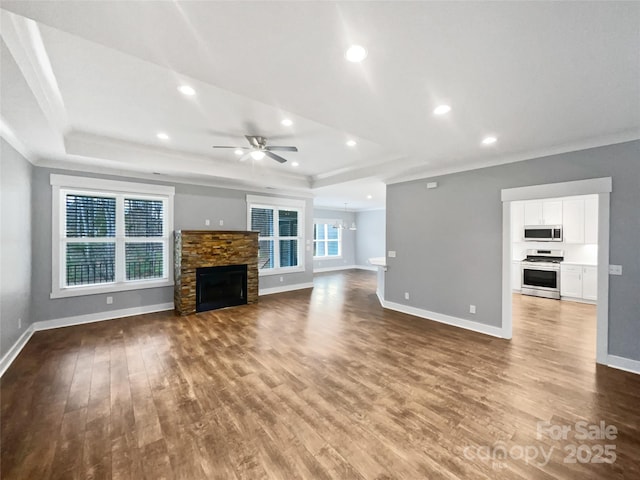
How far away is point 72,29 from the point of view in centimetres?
156

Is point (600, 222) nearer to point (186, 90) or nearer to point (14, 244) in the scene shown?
point (186, 90)

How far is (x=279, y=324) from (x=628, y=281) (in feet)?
15.0

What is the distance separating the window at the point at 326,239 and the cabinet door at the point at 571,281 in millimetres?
7491

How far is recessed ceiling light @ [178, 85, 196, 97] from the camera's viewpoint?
2588 millimetres

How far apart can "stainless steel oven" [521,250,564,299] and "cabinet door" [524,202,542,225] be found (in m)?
0.77

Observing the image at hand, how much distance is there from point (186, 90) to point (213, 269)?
369 centimetres

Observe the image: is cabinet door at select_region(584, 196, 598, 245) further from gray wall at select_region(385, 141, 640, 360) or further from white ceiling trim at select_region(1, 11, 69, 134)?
white ceiling trim at select_region(1, 11, 69, 134)

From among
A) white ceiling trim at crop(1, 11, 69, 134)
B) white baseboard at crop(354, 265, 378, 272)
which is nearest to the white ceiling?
white ceiling trim at crop(1, 11, 69, 134)

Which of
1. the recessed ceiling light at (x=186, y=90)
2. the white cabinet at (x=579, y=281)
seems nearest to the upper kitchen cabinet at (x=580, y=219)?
the white cabinet at (x=579, y=281)

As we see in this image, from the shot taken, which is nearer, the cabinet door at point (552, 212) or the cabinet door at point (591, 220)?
the cabinet door at point (591, 220)

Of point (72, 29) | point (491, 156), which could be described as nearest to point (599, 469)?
point (491, 156)

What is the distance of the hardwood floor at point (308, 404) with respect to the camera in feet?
5.87

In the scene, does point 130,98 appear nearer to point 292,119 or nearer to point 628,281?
point 292,119

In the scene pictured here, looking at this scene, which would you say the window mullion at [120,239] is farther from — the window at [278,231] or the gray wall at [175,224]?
the window at [278,231]
